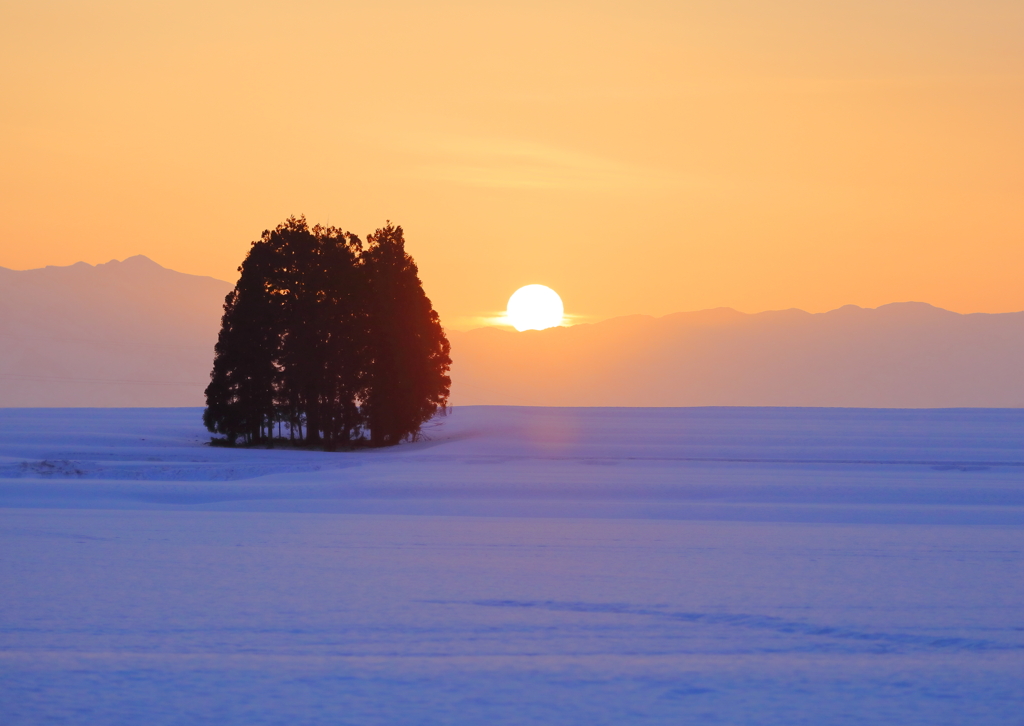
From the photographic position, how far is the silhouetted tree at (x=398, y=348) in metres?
36.2

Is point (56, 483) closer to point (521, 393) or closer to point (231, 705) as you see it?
point (231, 705)

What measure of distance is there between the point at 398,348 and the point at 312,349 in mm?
2953

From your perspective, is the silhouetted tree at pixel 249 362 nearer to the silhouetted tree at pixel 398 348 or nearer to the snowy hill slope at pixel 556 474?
the snowy hill slope at pixel 556 474

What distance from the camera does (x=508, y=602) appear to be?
964 centimetres

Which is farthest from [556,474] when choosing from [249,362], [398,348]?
[249,362]

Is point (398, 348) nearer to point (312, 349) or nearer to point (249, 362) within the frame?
point (312, 349)

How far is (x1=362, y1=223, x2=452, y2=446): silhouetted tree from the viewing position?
36.2 meters

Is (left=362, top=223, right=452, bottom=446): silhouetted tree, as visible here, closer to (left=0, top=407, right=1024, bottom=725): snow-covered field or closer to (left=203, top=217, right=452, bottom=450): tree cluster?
(left=203, top=217, right=452, bottom=450): tree cluster

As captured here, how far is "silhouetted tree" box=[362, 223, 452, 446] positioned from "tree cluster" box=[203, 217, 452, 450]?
5 cm

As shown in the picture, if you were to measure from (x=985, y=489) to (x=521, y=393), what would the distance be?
15670 cm

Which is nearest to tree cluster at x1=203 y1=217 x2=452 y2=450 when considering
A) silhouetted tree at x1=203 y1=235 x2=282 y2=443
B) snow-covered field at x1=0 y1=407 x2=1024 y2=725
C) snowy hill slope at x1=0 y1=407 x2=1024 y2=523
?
silhouetted tree at x1=203 y1=235 x2=282 y2=443

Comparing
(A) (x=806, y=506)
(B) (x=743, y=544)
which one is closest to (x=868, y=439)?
(A) (x=806, y=506)

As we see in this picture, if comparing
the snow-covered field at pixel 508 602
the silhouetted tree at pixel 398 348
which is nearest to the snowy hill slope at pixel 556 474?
the snow-covered field at pixel 508 602

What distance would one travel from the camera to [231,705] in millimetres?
6492
